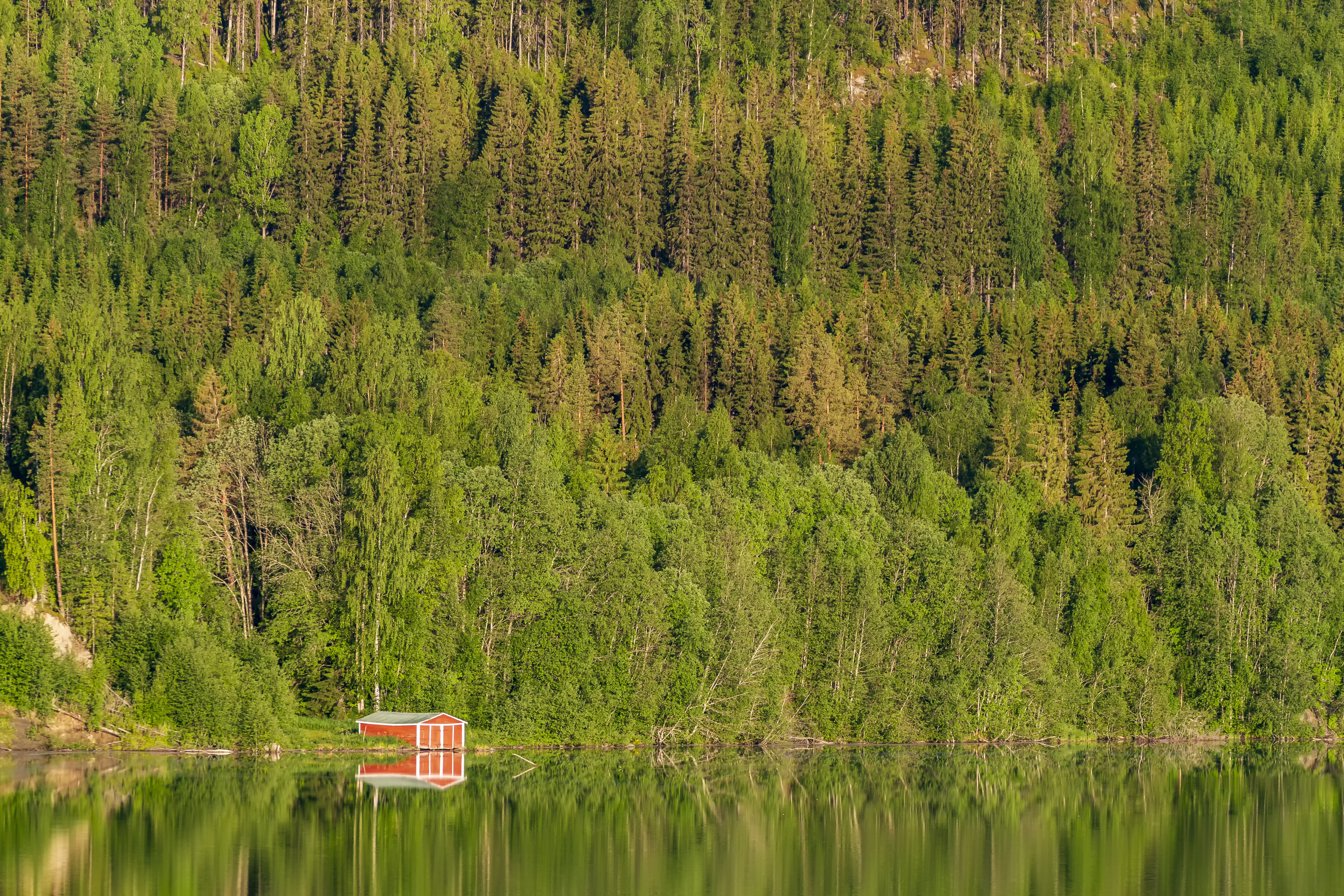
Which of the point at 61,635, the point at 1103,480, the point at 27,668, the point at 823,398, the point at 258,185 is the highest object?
the point at 258,185

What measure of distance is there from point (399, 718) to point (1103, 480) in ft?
233

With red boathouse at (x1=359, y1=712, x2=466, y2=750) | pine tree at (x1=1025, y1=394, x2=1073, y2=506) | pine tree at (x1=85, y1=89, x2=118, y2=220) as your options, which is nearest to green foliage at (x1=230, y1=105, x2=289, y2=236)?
pine tree at (x1=85, y1=89, x2=118, y2=220)

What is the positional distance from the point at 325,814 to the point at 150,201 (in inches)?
5112

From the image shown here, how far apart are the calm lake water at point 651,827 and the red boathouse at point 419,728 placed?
1967 mm

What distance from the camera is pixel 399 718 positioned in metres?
100

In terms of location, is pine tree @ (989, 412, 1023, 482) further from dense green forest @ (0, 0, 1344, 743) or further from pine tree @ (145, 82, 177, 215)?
pine tree @ (145, 82, 177, 215)

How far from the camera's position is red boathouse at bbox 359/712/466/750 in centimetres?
9988

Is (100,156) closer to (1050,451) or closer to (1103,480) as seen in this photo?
(1050,451)

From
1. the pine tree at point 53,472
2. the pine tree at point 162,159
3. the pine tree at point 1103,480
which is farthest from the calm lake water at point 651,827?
the pine tree at point 162,159

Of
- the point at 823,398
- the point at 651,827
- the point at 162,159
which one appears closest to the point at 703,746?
the point at 651,827

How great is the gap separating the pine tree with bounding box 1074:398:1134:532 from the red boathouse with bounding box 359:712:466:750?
205 ft

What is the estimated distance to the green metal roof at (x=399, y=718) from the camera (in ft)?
326

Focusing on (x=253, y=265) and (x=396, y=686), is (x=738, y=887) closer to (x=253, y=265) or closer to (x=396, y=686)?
(x=396, y=686)

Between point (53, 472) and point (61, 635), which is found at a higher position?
point (53, 472)
